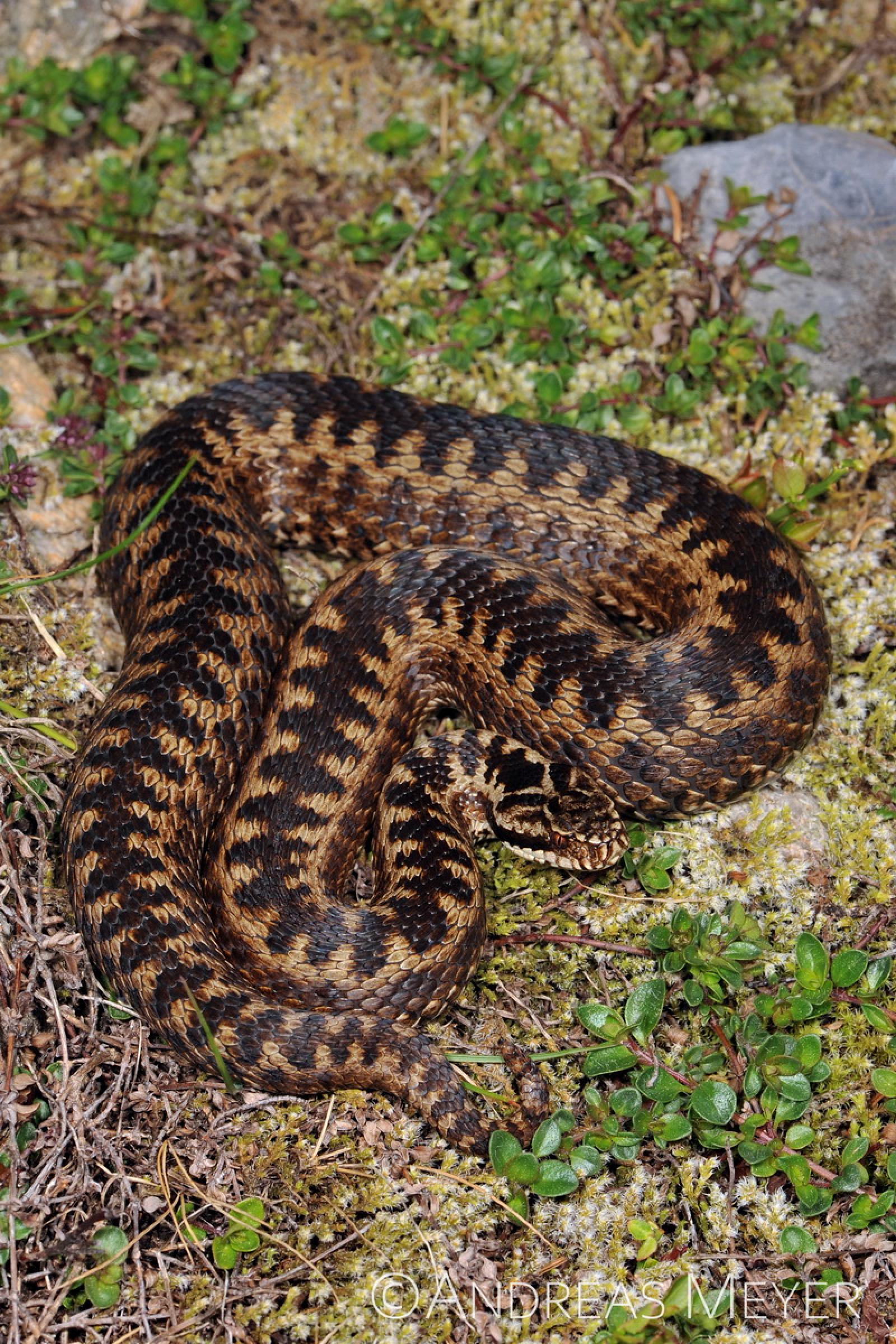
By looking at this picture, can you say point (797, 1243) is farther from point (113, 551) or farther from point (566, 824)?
point (113, 551)

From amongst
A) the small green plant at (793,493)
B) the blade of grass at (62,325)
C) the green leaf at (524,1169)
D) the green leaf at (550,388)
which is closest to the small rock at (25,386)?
the blade of grass at (62,325)

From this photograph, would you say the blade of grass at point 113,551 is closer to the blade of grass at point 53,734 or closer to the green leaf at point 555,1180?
the blade of grass at point 53,734

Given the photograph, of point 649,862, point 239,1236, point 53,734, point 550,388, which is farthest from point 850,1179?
point 550,388

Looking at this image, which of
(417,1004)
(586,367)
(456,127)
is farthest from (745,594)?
(456,127)

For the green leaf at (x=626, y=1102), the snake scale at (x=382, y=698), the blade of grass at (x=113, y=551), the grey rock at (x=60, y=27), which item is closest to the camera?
the green leaf at (x=626, y=1102)

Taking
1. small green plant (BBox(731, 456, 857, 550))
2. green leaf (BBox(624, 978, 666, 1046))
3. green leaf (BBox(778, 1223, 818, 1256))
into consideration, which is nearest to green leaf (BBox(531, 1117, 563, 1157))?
green leaf (BBox(624, 978, 666, 1046))

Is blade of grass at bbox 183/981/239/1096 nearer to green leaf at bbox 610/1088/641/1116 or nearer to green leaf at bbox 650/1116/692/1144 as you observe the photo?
green leaf at bbox 610/1088/641/1116

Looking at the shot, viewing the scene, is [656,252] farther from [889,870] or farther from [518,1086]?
[518,1086]
